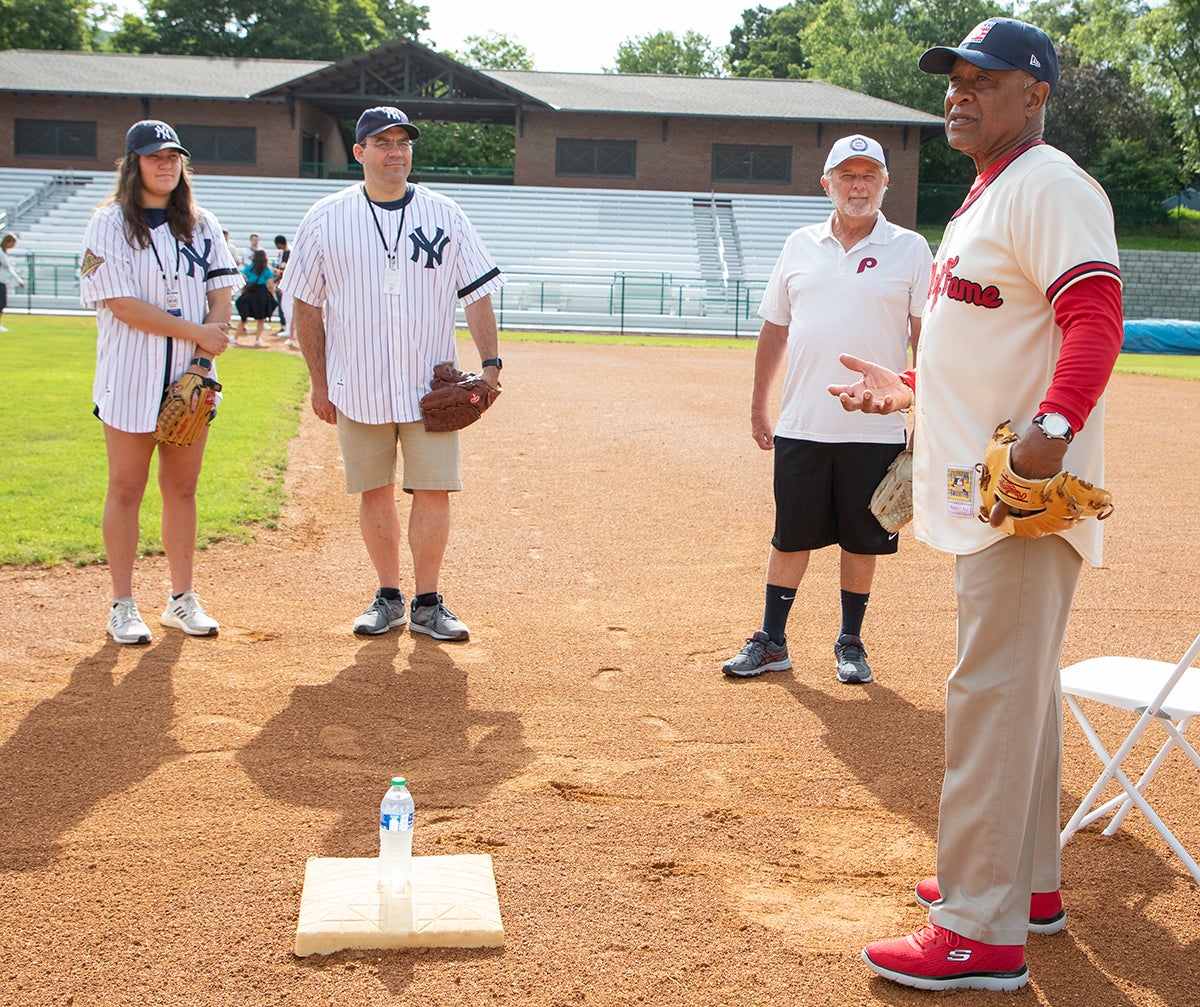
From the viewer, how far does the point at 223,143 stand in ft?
147

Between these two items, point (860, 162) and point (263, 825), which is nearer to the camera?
point (263, 825)

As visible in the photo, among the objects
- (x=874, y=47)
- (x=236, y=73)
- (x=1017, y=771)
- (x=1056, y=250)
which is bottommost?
(x=1017, y=771)

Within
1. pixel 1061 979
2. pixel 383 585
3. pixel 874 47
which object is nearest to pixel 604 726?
pixel 383 585

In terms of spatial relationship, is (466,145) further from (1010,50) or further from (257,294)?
(1010,50)

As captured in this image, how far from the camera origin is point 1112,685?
373cm

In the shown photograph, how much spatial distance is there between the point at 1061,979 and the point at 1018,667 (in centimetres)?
83

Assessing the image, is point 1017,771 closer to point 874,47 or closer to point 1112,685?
point 1112,685

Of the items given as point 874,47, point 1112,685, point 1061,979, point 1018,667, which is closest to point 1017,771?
point 1018,667

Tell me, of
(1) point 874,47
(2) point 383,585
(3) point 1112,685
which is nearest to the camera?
(3) point 1112,685

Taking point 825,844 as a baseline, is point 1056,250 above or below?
above

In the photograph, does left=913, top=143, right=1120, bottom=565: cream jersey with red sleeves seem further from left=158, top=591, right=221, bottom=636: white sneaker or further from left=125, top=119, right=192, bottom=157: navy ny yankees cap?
left=158, top=591, right=221, bottom=636: white sneaker

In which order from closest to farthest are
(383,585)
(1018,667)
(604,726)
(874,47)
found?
1. (1018,667)
2. (604,726)
3. (383,585)
4. (874,47)

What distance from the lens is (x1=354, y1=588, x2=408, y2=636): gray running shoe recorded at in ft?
19.6

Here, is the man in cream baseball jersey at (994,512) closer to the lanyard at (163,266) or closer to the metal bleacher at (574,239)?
the lanyard at (163,266)
